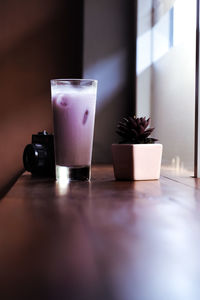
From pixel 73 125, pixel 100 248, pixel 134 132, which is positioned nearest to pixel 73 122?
pixel 73 125

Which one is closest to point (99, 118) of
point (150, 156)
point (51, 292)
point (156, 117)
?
point (156, 117)

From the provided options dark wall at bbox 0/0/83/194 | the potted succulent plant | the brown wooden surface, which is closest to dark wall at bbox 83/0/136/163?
dark wall at bbox 0/0/83/194

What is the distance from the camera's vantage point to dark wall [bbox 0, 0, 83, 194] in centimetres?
223

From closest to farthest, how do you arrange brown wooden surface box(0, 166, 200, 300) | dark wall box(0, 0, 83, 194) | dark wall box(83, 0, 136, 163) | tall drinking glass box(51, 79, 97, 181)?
brown wooden surface box(0, 166, 200, 300)
tall drinking glass box(51, 79, 97, 181)
dark wall box(83, 0, 136, 163)
dark wall box(0, 0, 83, 194)

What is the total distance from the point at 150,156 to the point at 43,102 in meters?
1.46

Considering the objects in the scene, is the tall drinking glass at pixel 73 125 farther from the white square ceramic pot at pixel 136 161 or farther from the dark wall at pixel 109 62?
the dark wall at pixel 109 62

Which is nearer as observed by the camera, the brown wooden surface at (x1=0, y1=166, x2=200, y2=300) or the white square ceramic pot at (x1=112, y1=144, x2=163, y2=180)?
the brown wooden surface at (x1=0, y1=166, x2=200, y2=300)

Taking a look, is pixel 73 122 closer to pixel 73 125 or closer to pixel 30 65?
pixel 73 125

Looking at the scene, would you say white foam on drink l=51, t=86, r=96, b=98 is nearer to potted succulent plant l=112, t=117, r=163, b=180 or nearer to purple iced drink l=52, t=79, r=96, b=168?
purple iced drink l=52, t=79, r=96, b=168

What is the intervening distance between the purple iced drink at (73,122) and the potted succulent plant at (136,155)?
72 mm

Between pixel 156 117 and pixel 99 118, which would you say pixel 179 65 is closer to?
pixel 156 117

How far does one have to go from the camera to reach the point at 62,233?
1.21ft

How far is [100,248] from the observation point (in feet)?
1.03

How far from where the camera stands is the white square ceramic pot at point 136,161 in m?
0.87
